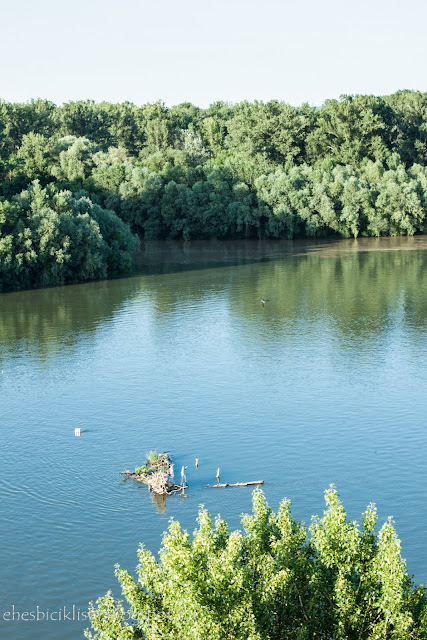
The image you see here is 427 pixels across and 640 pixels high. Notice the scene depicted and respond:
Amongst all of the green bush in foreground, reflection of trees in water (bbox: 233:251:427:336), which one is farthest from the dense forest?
the green bush in foreground

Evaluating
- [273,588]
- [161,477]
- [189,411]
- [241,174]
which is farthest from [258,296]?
[273,588]

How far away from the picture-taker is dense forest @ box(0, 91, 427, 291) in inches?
3455

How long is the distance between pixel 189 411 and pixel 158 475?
380 inches

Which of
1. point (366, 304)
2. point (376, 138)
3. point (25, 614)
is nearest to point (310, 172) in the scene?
point (376, 138)

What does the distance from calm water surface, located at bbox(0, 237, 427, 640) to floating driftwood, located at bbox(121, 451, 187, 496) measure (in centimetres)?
60

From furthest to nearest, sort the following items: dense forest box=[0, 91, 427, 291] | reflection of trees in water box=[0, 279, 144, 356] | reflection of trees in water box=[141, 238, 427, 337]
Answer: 1. dense forest box=[0, 91, 427, 291]
2. reflection of trees in water box=[141, 238, 427, 337]
3. reflection of trees in water box=[0, 279, 144, 356]

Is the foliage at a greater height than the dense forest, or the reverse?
the dense forest

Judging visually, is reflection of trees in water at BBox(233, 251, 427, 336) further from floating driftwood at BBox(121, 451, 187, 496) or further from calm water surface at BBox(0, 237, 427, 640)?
floating driftwood at BBox(121, 451, 187, 496)

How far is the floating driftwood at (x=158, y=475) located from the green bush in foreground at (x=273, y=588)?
12.2 metres

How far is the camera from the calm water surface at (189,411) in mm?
26859

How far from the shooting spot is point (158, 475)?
30.2 metres

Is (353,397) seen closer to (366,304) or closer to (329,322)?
(329,322)

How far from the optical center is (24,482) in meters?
31.6

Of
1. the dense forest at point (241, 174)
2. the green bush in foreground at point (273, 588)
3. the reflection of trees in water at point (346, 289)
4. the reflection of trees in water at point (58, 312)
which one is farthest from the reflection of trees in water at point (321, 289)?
the green bush in foreground at point (273, 588)
